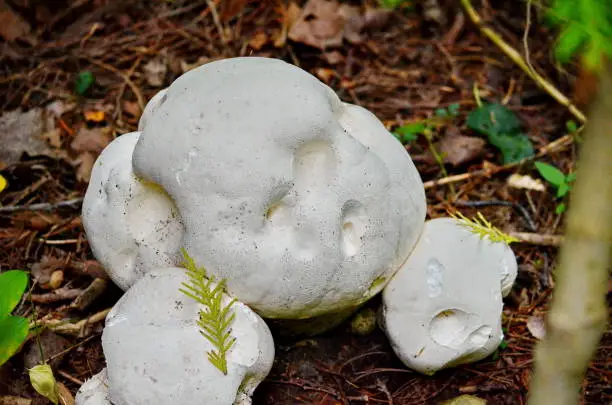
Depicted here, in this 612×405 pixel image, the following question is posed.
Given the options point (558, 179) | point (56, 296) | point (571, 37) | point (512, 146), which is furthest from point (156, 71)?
point (571, 37)

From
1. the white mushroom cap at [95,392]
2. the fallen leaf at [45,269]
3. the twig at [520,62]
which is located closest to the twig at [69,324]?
the fallen leaf at [45,269]

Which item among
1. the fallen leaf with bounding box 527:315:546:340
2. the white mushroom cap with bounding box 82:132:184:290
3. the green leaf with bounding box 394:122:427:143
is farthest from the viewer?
the green leaf with bounding box 394:122:427:143

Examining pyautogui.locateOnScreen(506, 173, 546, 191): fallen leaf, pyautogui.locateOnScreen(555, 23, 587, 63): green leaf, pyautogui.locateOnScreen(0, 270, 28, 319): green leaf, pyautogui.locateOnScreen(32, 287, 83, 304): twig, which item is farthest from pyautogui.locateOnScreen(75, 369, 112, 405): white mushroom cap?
pyautogui.locateOnScreen(506, 173, 546, 191): fallen leaf

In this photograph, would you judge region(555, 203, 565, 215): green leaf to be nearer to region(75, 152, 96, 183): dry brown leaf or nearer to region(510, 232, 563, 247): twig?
region(510, 232, 563, 247): twig

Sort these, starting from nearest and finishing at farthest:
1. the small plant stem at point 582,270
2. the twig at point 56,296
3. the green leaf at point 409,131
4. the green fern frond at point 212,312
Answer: the small plant stem at point 582,270, the green fern frond at point 212,312, the twig at point 56,296, the green leaf at point 409,131

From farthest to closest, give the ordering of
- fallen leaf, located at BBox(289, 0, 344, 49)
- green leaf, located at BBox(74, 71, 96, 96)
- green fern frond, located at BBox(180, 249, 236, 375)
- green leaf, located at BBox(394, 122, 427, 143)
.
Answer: fallen leaf, located at BBox(289, 0, 344, 49)
green leaf, located at BBox(74, 71, 96, 96)
green leaf, located at BBox(394, 122, 427, 143)
green fern frond, located at BBox(180, 249, 236, 375)

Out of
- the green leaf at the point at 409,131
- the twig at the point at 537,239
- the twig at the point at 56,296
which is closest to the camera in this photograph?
the twig at the point at 56,296

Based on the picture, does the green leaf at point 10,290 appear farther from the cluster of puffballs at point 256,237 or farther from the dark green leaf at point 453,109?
the dark green leaf at point 453,109
